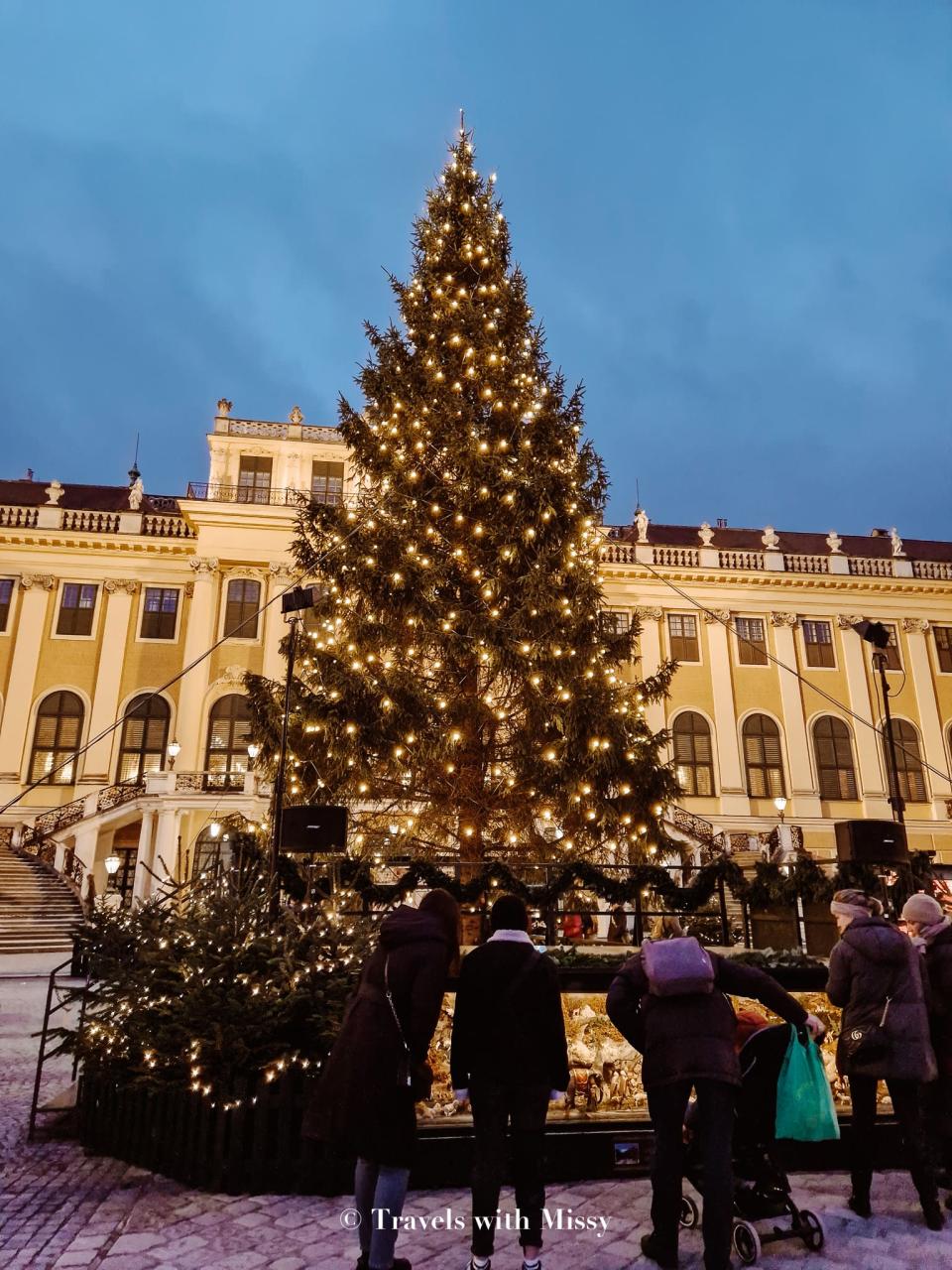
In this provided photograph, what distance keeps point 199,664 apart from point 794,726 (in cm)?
1901

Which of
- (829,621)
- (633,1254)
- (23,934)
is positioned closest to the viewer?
(633,1254)

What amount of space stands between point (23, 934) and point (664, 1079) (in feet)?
58.5

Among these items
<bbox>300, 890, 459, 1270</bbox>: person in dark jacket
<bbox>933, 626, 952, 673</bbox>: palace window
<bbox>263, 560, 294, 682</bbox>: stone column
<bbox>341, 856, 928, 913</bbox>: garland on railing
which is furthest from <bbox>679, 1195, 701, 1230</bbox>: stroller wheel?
<bbox>933, 626, 952, 673</bbox>: palace window

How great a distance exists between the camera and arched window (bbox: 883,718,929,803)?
89.9 ft

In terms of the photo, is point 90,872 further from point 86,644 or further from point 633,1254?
point 633,1254

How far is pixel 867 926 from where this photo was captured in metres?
4.72

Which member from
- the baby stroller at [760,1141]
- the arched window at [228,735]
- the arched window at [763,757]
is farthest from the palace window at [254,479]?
the baby stroller at [760,1141]

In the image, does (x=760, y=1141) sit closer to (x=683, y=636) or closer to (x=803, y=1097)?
(x=803, y=1097)

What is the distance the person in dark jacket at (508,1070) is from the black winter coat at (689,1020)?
1.28 feet

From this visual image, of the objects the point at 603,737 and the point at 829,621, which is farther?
the point at 829,621

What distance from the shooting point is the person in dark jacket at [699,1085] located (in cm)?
374

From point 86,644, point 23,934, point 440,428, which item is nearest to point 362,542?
point 440,428

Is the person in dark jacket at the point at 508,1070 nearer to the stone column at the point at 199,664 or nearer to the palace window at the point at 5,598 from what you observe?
the stone column at the point at 199,664

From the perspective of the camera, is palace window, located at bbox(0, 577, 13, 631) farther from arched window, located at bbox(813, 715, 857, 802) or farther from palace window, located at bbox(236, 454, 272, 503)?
arched window, located at bbox(813, 715, 857, 802)
